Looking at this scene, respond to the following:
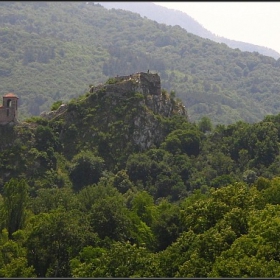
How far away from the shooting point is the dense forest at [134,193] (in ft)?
113

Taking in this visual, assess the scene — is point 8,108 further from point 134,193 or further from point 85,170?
point 134,193

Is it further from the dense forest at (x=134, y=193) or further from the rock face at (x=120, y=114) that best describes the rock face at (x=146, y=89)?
the dense forest at (x=134, y=193)

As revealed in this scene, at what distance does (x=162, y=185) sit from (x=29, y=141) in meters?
20.4

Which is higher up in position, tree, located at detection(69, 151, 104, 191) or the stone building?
the stone building

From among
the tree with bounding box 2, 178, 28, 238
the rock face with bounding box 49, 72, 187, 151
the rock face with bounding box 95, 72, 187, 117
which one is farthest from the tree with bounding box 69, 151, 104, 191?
the tree with bounding box 2, 178, 28, 238

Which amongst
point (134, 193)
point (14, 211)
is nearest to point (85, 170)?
point (134, 193)

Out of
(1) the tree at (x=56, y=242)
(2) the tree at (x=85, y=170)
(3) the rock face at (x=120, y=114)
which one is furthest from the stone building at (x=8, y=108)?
(1) the tree at (x=56, y=242)

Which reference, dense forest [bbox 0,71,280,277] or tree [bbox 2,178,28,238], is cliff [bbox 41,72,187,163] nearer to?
dense forest [bbox 0,71,280,277]

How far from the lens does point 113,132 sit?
82.7 metres

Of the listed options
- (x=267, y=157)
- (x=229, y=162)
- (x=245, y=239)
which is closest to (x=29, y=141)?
(x=229, y=162)

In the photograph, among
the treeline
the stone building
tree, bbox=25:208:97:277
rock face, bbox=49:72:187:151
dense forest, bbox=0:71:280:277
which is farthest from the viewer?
rock face, bbox=49:72:187:151

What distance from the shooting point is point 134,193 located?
239 feet

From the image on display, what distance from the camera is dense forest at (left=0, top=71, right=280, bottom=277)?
34.6 metres

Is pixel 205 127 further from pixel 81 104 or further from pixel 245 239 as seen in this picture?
pixel 245 239
